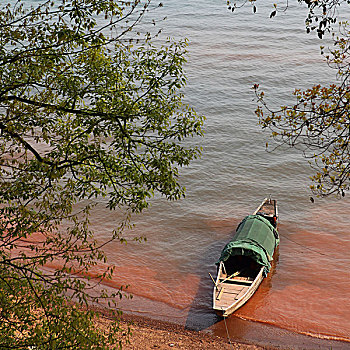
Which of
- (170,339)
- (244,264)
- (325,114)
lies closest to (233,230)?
(244,264)

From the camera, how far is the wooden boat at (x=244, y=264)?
15164 mm

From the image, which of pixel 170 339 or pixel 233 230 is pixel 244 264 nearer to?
pixel 233 230

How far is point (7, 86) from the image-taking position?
7.01m

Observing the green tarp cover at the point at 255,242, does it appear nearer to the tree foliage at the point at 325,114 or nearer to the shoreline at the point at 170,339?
the shoreline at the point at 170,339

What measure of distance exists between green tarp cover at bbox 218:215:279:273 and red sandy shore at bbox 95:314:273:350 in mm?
3008

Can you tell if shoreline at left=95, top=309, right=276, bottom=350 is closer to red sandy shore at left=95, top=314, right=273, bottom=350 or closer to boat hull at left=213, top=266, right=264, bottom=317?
red sandy shore at left=95, top=314, right=273, bottom=350

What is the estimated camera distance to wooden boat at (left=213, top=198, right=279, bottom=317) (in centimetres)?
1516

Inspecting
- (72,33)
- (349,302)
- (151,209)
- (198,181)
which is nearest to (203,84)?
(198,181)

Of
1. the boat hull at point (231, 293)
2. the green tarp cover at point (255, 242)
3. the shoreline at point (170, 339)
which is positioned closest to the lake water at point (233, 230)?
the shoreline at point (170, 339)

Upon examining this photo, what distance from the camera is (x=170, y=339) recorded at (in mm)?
14055

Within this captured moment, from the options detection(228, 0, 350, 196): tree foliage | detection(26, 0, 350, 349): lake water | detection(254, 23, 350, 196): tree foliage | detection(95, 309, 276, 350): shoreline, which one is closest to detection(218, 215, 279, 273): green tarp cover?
detection(26, 0, 350, 349): lake water

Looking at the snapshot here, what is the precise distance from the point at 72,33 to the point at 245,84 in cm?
2989

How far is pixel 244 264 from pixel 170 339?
440 centimetres

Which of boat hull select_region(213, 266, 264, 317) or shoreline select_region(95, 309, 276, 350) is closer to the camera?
shoreline select_region(95, 309, 276, 350)
